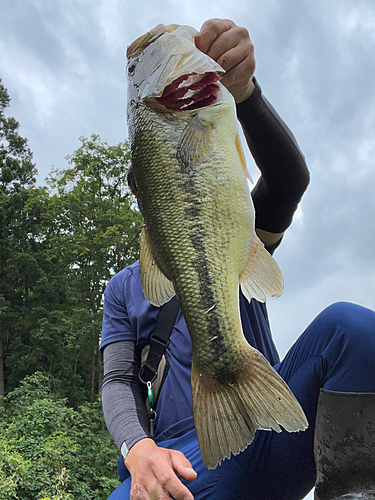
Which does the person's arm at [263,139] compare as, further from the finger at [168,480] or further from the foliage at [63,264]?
the foliage at [63,264]

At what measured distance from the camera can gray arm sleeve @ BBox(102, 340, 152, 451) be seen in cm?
160

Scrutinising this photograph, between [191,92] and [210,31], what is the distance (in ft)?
0.90

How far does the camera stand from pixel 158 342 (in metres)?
1.72

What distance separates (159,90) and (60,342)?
1677 cm

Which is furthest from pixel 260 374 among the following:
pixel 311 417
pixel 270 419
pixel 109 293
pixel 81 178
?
pixel 81 178

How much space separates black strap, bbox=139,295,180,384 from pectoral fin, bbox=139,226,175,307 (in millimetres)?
494

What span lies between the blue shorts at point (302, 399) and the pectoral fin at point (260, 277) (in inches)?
9.3

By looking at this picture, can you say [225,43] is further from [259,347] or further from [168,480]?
[168,480]

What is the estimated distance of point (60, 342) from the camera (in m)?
16.7

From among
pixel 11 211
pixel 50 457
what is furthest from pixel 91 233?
pixel 50 457

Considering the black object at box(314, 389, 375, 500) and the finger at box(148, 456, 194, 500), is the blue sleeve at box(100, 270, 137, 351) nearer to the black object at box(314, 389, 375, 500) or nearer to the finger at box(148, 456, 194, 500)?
the finger at box(148, 456, 194, 500)

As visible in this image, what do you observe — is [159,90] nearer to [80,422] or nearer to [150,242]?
[150,242]

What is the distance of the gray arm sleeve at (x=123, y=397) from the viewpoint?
160cm

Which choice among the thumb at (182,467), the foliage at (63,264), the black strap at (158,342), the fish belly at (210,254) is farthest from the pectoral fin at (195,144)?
the foliage at (63,264)
